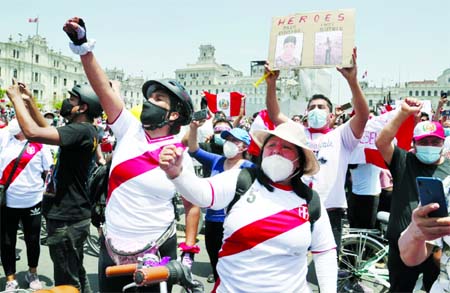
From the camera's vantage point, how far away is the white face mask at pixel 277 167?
2.32 metres

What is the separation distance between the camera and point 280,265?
89.7 inches

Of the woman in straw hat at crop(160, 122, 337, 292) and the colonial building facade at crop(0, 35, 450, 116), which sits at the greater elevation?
the colonial building facade at crop(0, 35, 450, 116)

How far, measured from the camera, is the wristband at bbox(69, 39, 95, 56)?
281 cm

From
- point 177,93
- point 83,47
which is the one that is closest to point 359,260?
point 177,93

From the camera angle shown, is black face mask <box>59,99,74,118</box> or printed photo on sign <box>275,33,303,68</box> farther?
printed photo on sign <box>275,33,303,68</box>

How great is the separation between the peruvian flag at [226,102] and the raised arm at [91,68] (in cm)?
558

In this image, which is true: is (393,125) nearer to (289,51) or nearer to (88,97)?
(289,51)

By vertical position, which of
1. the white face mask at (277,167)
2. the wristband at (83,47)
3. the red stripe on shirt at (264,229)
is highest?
the wristband at (83,47)

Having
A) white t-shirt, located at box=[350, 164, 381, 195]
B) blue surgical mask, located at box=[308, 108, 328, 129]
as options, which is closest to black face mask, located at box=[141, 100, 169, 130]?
blue surgical mask, located at box=[308, 108, 328, 129]

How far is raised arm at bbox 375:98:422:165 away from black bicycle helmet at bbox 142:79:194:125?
5.39 ft

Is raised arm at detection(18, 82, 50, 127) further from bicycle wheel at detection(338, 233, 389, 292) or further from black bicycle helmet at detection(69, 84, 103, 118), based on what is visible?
bicycle wheel at detection(338, 233, 389, 292)

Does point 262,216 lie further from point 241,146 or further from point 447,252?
point 241,146

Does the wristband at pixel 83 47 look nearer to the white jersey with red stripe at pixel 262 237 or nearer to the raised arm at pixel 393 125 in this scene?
the white jersey with red stripe at pixel 262 237

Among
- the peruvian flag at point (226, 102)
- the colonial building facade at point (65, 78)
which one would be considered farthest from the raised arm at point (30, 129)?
the colonial building facade at point (65, 78)
